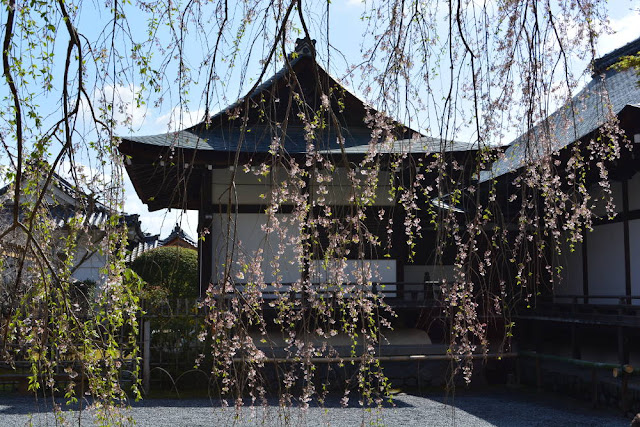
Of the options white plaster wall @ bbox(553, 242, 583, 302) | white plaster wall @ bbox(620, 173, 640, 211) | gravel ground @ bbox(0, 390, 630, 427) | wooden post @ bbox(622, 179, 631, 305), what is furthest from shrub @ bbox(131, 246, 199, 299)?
white plaster wall @ bbox(620, 173, 640, 211)

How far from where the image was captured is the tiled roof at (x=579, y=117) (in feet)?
9.87

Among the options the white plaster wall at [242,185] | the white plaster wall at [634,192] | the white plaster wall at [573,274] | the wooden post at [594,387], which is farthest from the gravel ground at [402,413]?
the white plaster wall at [242,185]

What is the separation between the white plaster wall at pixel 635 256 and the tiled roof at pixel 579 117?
4.55 ft

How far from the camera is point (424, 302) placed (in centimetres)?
970

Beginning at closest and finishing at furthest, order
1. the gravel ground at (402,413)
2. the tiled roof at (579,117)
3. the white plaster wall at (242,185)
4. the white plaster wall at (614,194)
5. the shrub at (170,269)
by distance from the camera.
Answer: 1. the tiled roof at (579,117)
2. the gravel ground at (402,413)
3. the white plaster wall at (614,194)
4. the white plaster wall at (242,185)
5. the shrub at (170,269)

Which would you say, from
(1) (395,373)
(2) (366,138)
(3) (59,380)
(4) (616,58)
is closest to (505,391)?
(1) (395,373)

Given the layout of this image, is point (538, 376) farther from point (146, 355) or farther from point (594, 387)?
point (146, 355)

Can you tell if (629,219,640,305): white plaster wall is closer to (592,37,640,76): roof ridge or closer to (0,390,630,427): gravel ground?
(0,390,630,427): gravel ground

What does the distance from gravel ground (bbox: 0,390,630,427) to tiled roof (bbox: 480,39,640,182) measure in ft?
9.28

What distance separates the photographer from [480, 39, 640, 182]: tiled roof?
3009 millimetres

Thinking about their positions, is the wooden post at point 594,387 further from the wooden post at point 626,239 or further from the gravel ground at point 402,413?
the wooden post at point 626,239

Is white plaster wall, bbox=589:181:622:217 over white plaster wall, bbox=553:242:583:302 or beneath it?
over

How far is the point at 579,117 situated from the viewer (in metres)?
3.07

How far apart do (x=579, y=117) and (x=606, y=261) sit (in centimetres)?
742
